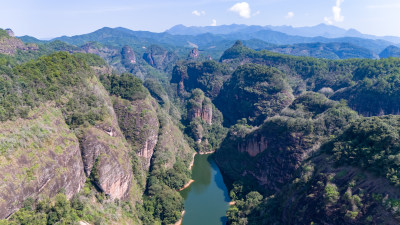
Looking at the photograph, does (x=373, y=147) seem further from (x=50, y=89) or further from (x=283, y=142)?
(x=50, y=89)

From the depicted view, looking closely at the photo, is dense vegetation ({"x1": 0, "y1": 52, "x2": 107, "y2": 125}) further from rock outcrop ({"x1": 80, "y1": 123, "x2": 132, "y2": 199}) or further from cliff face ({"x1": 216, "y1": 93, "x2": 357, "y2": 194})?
cliff face ({"x1": 216, "y1": 93, "x2": 357, "y2": 194})

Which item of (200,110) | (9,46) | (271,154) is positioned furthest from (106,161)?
(9,46)

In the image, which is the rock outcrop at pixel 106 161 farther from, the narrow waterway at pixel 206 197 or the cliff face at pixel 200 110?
the cliff face at pixel 200 110

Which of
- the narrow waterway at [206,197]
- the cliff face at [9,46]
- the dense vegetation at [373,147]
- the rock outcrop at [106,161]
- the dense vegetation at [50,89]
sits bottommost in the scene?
the narrow waterway at [206,197]

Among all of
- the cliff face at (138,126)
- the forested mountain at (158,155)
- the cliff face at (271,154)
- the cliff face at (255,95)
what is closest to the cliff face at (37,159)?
the forested mountain at (158,155)

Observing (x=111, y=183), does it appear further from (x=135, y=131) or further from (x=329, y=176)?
(x=329, y=176)

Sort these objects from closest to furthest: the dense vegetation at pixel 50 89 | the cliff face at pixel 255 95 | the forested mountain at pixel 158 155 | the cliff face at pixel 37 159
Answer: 1. the cliff face at pixel 37 159
2. the forested mountain at pixel 158 155
3. the dense vegetation at pixel 50 89
4. the cliff face at pixel 255 95

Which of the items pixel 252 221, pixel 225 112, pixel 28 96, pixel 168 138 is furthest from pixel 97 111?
pixel 225 112
